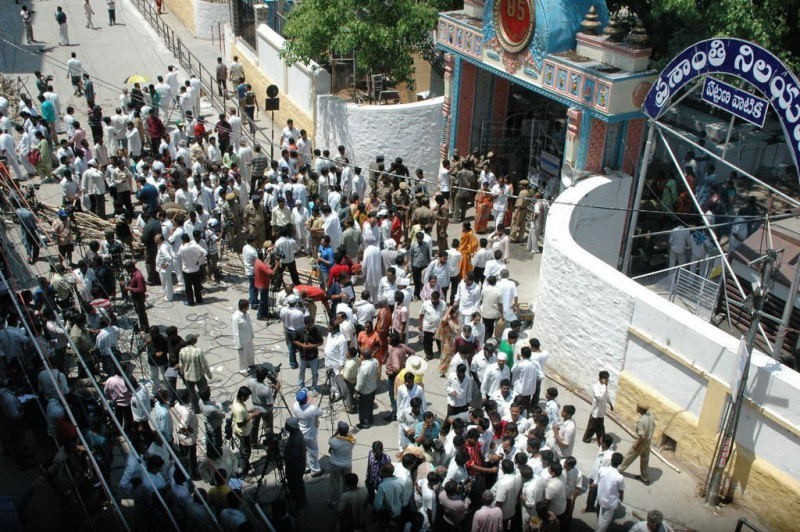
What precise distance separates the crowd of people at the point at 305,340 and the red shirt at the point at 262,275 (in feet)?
0.10

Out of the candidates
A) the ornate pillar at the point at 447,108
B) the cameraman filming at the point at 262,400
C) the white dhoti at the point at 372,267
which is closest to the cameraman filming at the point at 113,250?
the white dhoti at the point at 372,267

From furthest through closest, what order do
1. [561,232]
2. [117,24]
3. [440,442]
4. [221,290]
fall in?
[117,24] < [221,290] < [561,232] < [440,442]

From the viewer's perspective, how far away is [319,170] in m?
17.4

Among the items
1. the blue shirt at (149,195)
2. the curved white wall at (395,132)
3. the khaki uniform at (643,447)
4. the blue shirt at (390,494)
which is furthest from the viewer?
the curved white wall at (395,132)

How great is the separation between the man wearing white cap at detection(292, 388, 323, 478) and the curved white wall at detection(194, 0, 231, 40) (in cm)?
2323

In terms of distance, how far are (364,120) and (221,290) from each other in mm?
6030

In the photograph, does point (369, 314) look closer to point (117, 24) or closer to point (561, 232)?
point (561, 232)

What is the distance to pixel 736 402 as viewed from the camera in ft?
32.9

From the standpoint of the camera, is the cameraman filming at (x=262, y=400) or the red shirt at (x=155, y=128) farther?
the red shirt at (x=155, y=128)

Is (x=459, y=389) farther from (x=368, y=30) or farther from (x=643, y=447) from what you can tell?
(x=368, y=30)

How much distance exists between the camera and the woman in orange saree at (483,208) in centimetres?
1650

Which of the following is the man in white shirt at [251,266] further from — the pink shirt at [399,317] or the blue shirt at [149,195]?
the blue shirt at [149,195]

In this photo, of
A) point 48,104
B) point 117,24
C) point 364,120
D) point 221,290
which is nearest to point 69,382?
point 221,290

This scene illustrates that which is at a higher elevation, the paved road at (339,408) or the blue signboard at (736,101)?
the blue signboard at (736,101)
